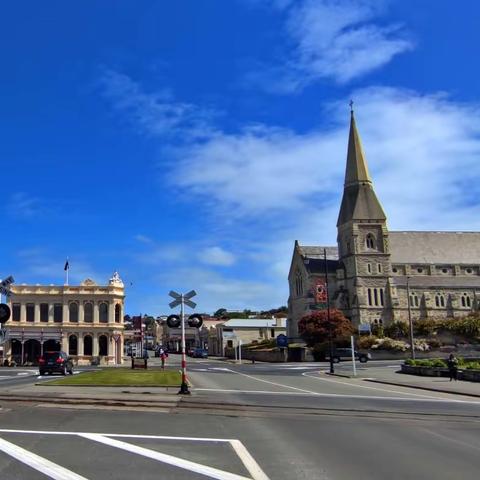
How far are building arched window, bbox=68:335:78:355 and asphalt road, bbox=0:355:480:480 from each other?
69.7 metres

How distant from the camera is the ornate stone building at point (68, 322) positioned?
83.0 meters

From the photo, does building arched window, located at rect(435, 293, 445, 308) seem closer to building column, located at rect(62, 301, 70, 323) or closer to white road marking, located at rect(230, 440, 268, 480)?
building column, located at rect(62, 301, 70, 323)

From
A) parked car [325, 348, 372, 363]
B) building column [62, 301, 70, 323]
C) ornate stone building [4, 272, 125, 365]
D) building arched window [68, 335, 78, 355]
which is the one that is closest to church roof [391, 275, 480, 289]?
parked car [325, 348, 372, 363]

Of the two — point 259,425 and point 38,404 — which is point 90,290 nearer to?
point 38,404

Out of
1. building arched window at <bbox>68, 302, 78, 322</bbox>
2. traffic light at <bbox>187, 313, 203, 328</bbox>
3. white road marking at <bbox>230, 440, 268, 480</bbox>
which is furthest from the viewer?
building arched window at <bbox>68, 302, 78, 322</bbox>

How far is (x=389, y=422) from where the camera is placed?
1473cm

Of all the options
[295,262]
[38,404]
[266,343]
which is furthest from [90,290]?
[38,404]

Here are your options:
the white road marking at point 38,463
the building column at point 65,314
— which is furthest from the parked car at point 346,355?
the white road marking at point 38,463

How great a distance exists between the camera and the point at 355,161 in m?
117

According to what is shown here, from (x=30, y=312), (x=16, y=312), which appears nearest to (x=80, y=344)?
(x=30, y=312)

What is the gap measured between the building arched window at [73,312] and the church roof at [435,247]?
60150 millimetres

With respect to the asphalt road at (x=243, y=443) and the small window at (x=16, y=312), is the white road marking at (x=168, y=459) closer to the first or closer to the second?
the asphalt road at (x=243, y=443)

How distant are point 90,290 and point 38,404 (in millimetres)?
70547

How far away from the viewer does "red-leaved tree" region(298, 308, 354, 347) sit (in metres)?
84.9
